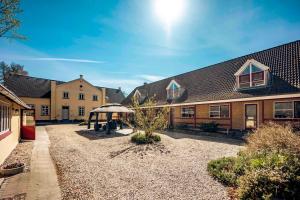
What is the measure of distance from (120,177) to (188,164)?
9.53 ft

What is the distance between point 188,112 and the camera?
20.6 m

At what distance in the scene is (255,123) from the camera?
14.4 metres

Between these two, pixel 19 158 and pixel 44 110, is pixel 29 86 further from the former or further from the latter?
pixel 19 158

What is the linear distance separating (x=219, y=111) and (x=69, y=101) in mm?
27196

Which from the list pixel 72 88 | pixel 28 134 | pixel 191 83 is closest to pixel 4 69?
pixel 72 88

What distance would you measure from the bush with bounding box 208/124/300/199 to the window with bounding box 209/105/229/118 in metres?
10.2

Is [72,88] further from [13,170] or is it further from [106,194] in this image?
[106,194]

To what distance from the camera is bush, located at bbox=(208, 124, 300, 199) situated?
13.5ft

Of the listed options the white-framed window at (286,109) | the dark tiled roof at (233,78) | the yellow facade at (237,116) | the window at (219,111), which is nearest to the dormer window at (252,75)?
the dark tiled roof at (233,78)

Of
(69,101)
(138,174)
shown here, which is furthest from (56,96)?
(138,174)

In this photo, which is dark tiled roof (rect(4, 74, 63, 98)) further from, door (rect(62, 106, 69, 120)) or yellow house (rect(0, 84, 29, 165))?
yellow house (rect(0, 84, 29, 165))

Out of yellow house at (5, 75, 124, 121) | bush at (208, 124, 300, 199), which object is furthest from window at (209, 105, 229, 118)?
yellow house at (5, 75, 124, 121)

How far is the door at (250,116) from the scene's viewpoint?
14473 millimetres

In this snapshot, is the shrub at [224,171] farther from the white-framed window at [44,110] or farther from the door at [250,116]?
the white-framed window at [44,110]
